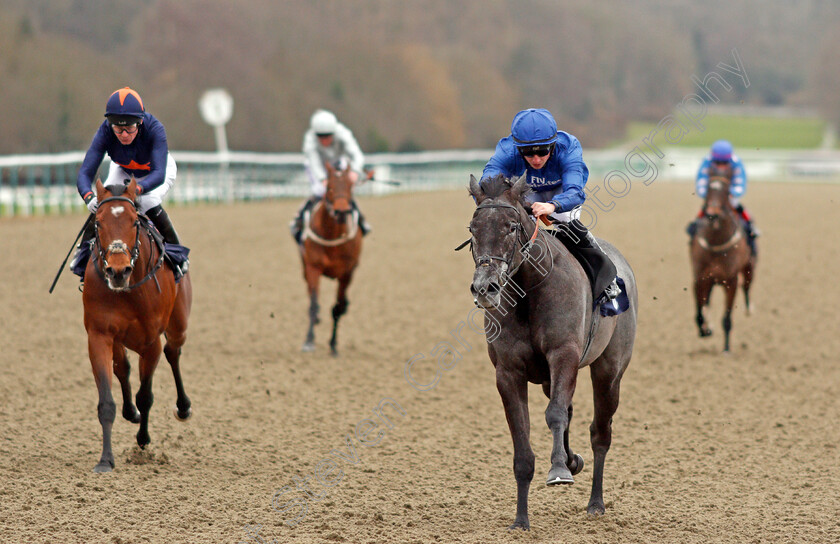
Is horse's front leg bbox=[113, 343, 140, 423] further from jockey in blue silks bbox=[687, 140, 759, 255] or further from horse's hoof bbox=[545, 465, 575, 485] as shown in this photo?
jockey in blue silks bbox=[687, 140, 759, 255]

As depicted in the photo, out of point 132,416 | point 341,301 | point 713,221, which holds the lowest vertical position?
point 132,416

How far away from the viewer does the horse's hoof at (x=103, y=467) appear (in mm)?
5859

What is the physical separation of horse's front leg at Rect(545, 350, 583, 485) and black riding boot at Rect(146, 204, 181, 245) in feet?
9.69

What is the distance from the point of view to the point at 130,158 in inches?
248

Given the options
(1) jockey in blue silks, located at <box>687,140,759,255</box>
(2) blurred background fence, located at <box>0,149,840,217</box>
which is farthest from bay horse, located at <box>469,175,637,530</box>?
(1) jockey in blue silks, located at <box>687,140,759,255</box>

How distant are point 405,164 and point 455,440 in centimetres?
2577

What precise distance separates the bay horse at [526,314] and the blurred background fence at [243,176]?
3.00 m

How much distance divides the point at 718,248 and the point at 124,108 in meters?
6.90

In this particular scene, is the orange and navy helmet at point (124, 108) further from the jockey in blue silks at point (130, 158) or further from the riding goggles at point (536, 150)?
the riding goggles at point (536, 150)

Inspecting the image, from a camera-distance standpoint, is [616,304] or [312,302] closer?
[616,304]

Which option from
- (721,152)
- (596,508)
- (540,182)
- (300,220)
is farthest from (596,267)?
(721,152)

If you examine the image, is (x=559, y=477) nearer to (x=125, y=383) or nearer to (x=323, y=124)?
(x=125, y=383)

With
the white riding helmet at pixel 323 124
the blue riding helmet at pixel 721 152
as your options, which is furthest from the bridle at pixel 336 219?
the blue riding helmet at pixel 721 152

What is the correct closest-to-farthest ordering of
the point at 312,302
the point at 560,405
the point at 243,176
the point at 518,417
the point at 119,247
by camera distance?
the point at 560,405, the point at 518,417, the point at 119,247, the point at 312,302, the point at 243,176
